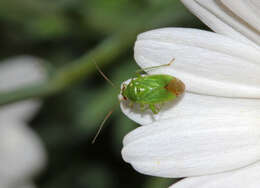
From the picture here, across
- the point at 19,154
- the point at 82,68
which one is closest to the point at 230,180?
the point at 82,68

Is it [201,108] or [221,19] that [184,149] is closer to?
[201,108]

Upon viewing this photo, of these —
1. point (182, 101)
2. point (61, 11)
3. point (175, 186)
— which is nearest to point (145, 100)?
point (182, 101)

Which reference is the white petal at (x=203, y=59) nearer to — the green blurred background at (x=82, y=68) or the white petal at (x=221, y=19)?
the white petal at (x=221, y=19)

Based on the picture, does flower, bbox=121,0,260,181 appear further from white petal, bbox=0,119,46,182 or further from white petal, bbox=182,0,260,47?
white petal, bbox=0,119,46,182

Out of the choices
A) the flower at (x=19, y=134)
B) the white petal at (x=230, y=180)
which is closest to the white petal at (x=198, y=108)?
the white petal at (x=230, y=180)

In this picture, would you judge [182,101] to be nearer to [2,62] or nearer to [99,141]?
[99,141]
